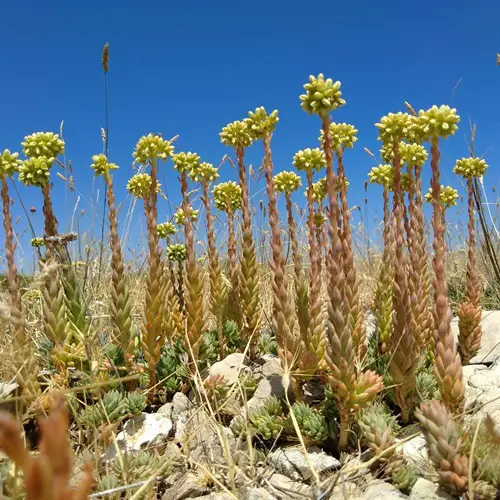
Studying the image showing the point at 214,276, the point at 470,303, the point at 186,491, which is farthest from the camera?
the point at 214,276

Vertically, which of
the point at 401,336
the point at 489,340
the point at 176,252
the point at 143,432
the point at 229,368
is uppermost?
the point at 176,252

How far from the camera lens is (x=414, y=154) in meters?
3.04

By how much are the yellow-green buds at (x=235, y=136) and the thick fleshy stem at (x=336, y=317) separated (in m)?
1.00

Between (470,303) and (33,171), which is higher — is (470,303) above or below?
below

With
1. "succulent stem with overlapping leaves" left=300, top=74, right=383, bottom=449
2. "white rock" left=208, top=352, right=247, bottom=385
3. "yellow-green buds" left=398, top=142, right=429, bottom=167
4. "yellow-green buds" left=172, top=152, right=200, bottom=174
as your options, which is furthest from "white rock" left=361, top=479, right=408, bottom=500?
"yellow-green buds" left=172, top=152, right=200, bottom=174

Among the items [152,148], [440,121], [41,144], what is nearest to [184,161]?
[152,148]

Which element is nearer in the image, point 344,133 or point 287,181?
point 344,133

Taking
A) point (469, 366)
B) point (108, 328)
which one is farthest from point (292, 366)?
point (108, 328)

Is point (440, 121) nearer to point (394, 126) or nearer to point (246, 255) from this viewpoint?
point (394, 126)

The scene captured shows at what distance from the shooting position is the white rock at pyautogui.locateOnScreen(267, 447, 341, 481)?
2.45 metres

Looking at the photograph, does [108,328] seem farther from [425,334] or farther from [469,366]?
[469,366]

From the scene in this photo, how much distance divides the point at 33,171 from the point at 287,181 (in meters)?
1.79

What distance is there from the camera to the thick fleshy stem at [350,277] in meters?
2.66

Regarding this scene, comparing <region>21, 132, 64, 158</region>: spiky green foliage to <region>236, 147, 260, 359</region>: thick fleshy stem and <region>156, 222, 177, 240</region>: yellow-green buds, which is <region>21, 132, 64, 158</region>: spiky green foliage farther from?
<region>156, 222, 177, 240</region>: yellow-green buds
